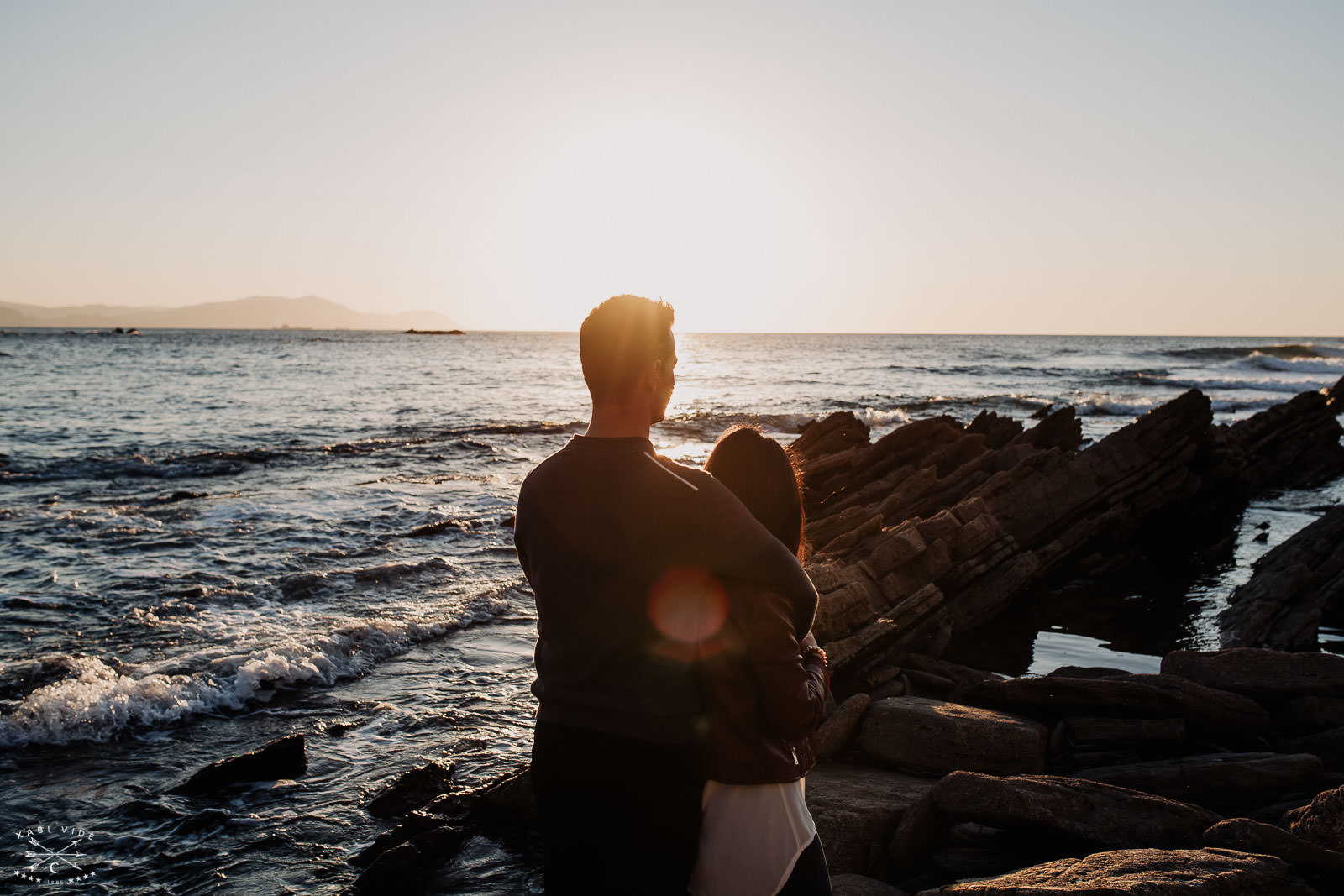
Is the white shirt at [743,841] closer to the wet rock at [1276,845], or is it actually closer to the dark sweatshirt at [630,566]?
the dark sweatshirt at [630,566]

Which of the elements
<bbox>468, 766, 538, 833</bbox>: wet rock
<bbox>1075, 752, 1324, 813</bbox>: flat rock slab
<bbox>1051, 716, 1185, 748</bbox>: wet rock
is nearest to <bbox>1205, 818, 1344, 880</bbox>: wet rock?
<bbox>1075, 752, 1324, 813</bbox>: flat rock slab

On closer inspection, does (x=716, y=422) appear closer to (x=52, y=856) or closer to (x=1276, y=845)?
(x=52, y=856)

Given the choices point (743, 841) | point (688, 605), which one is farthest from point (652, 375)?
point (743, 841)

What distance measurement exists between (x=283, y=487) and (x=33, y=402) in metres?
25.0

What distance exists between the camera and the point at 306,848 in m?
5.57

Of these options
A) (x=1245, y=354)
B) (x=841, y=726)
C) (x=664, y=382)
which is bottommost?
(x=841, y=726)

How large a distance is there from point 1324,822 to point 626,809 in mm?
3623

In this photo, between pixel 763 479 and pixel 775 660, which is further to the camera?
pixel 763 479

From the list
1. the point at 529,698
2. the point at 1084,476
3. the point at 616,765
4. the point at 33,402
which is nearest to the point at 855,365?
the point at 33,402

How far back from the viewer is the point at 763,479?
7.75ft

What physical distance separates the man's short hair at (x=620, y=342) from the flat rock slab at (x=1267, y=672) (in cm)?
581

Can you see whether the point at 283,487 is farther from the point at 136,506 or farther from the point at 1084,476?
the point at 1084,476

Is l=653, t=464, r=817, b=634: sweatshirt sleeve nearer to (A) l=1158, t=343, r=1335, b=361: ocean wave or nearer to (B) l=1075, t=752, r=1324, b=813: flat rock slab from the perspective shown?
(B) l=1075, t=752, r=1324, b=813: flat rock slab

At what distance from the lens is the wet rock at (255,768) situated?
637 centimetres
